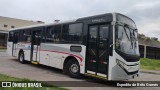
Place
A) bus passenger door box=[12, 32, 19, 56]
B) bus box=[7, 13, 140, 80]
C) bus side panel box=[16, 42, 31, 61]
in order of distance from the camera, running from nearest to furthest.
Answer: bus box=[7, 13, 140, 80]
bus side panel box=[16, 42, 31, 61]
bus passenger door box=[12, 32, 19, 56]

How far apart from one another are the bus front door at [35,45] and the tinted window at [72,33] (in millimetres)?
3210

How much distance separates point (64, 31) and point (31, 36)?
14.6ft

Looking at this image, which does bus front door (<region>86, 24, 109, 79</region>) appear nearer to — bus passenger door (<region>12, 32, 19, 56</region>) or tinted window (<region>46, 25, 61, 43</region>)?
tinted window (<region>46, 25, 61, 43</region>)

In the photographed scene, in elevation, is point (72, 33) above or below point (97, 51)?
above

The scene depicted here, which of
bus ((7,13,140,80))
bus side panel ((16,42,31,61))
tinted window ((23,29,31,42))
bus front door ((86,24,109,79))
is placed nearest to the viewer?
bus ((7,13,140,80))

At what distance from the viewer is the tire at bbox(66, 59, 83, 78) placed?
12.0 m

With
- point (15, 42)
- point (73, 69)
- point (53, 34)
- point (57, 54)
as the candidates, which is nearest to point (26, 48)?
point (15, 42)

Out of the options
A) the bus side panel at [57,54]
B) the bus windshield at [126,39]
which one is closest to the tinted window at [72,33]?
the bus side panel at [57,54]

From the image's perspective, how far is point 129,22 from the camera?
37.3 ft

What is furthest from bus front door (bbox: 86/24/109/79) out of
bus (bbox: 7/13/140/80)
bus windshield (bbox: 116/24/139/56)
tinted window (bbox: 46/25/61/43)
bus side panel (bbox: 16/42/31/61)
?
bus side panel (bbox: 16/42/31/61)

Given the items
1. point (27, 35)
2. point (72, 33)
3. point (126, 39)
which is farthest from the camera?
point (27, 35)

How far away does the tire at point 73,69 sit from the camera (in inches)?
474

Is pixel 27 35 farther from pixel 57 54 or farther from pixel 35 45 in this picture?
pixel 57 54

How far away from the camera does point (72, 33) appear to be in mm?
12453
